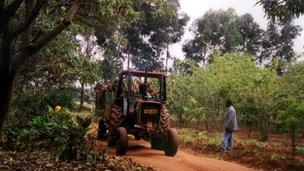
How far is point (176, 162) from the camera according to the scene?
12.6m

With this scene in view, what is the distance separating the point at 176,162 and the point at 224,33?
34.1m

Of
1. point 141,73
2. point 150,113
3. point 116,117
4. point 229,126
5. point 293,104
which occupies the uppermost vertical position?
point 141,73

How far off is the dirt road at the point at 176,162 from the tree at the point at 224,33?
31773 mm

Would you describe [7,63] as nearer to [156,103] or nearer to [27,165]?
[27,165]

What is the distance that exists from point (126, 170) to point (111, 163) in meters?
0.59

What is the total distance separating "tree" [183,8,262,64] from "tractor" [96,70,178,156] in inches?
1223

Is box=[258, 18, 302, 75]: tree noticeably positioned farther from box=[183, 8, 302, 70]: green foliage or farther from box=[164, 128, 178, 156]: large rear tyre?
box=[164, 128, 178, 156]: large rear tyre

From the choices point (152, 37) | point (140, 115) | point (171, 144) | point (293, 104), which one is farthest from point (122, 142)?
point (152, 37)

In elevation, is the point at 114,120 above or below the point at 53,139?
above

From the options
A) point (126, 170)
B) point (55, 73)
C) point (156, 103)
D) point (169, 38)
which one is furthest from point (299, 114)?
point (169, 38)

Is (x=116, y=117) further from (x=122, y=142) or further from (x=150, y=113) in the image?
(x=122, y=142)

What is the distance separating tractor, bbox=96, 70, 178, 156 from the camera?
45.1 feet

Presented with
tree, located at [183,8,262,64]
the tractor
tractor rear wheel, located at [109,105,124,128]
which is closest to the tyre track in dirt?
the tractor

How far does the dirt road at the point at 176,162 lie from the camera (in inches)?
470
